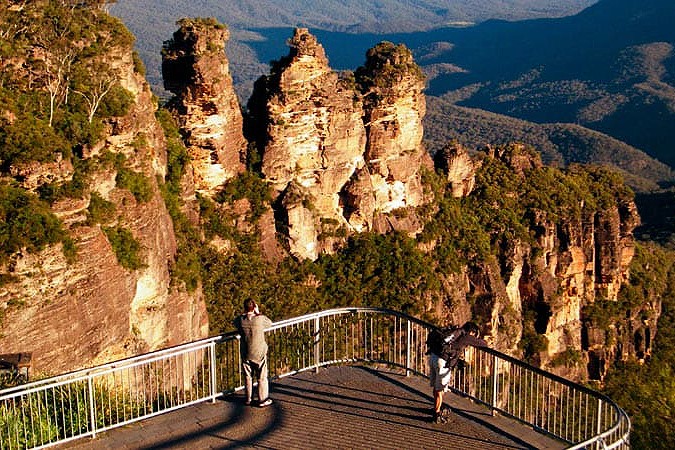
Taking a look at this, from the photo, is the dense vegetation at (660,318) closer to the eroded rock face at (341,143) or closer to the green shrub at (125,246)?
the eroded rock face at (341,143)

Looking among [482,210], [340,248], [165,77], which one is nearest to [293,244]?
[340,248]

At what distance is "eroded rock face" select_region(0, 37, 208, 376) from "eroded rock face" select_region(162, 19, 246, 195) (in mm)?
5000

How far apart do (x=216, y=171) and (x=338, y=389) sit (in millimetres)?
26497

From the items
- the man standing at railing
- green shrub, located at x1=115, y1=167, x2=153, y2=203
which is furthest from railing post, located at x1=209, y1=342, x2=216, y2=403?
green shrub, located at x1=115, y1=167, x2=153, y2=203

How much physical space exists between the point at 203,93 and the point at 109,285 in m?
16.7

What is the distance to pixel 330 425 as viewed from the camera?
47.3 ft

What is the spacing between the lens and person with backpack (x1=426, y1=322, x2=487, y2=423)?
47.3ft

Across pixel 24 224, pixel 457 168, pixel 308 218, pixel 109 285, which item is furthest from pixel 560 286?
pixel 24 224

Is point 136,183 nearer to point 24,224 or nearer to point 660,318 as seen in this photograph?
point 24,224

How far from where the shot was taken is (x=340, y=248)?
4634cm

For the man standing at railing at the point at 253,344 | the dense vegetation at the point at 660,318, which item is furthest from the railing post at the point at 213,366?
the dense vegetation at the point at 660,318

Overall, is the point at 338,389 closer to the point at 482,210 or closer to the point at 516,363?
the point at 516,363

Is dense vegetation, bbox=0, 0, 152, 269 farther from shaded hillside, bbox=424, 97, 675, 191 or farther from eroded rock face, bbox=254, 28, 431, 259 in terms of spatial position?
shaded hillside, bbox=424, 97, 675, 191

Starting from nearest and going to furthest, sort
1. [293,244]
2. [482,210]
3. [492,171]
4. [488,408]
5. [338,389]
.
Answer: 1. [488,408]
2. [338,389]
3. [293,244]
4. [482,210]
5. [492,171]
